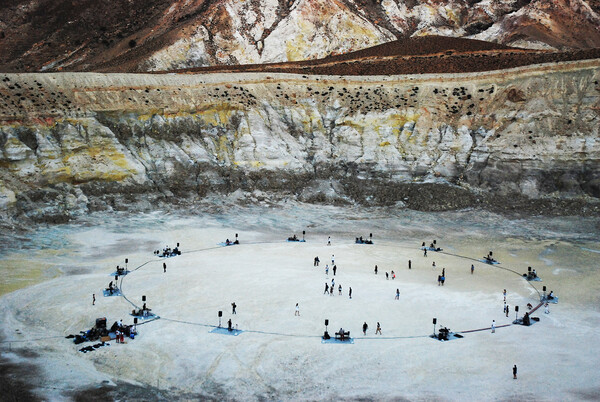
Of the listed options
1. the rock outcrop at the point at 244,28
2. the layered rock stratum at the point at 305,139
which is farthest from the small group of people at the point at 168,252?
the rock outcrop at the point at 244,28

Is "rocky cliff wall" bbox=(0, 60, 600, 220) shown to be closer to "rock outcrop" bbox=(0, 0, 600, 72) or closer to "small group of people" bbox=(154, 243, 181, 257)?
"small group of people" bbox=(154, 243, 181, 257)

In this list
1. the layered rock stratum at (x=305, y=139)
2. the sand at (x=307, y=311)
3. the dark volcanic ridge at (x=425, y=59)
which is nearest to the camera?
the sand at (x=307, y=311)

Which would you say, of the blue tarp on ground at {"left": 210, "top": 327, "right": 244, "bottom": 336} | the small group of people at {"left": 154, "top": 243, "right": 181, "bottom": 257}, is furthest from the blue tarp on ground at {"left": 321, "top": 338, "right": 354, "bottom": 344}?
the small group of people at {"left": 154, "top": 243, "right": 181, "bottom": 257}

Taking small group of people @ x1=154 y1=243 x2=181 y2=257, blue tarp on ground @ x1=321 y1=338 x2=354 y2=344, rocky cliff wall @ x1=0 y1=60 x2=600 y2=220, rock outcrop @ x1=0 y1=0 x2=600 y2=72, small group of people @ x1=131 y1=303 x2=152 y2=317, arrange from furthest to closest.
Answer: rock outcrop @ x1=0 y1=0 x2=600 y2=72
rocky cliff wall @ x1=0 y1=60 x2=600 y2=220
small group of people @ x1=154 y1=243 x2=181 y2=257
small group of people @ x1=131 y1=303 x2=152 y2=317
blue tarp on ground @ x1=321 y1=338 x2=354 y2=344

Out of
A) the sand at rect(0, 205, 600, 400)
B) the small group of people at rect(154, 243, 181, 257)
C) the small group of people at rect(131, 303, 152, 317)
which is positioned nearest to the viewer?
the sand at rect(0, 205, 600, 400)

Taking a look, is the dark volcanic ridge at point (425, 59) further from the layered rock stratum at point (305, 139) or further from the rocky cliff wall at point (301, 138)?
the rocky cliff wall at point (301, 138)
